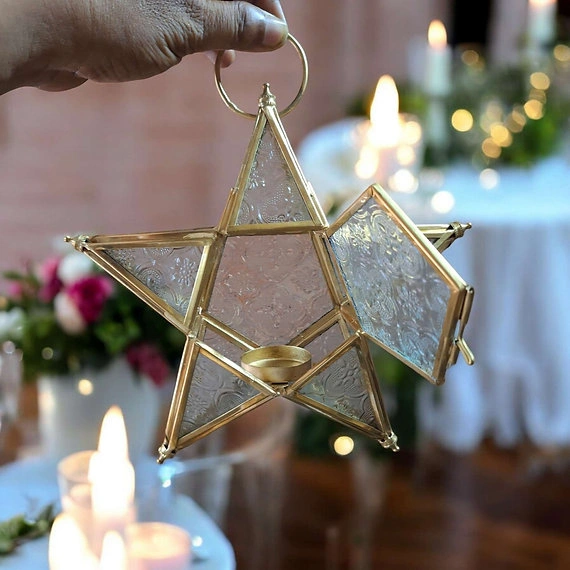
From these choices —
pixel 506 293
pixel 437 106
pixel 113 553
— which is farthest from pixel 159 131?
pixel 113 553

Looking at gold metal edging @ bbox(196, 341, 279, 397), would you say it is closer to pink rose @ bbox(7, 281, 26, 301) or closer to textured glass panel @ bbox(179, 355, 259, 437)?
textured glass panel @ bbox(179, 355, 259, 437)

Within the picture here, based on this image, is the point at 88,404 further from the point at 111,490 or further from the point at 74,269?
the point at 111,490

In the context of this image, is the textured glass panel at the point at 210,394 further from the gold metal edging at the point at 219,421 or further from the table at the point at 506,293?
the table at the point at 506,293

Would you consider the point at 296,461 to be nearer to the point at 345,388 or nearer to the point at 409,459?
the point at 409,459

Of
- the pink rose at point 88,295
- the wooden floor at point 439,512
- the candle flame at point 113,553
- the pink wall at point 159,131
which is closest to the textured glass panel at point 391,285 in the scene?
the candle flame at point 113,553

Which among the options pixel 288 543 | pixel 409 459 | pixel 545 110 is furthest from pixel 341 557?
pixel 545 110

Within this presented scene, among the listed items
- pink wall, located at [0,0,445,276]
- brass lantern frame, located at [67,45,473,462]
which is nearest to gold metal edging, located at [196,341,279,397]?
brass lantern frame, located at [67,45,473,462]
